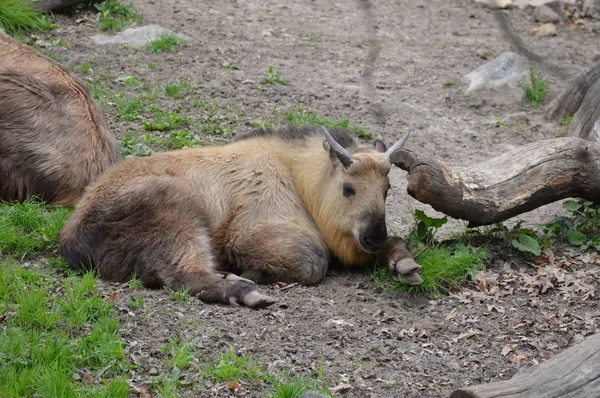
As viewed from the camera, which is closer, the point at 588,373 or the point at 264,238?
the point at 588,373

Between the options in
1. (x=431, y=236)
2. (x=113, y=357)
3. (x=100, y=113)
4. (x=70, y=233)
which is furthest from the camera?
(x=100, y=113)

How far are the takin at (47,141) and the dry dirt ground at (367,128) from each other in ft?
4.28

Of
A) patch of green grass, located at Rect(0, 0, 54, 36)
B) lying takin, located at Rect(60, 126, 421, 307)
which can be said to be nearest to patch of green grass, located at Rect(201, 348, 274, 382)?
lying takin, located at Rect(60, 126, 421, 307)

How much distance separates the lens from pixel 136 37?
11.7 m

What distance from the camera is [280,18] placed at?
13383mm

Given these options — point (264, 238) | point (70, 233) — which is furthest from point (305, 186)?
point (70, 233)

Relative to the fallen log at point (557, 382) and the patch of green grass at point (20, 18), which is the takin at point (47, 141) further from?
the fallen log at point (557, 382)

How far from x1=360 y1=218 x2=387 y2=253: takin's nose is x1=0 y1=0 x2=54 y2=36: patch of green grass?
6.61 m

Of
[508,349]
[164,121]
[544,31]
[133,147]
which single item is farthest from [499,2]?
[508,349]

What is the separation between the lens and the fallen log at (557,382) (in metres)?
4.29

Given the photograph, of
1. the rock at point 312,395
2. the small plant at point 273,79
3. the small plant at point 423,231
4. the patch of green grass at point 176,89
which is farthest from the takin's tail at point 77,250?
the small plant at point 273,79

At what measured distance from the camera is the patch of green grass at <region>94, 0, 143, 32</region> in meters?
11.9

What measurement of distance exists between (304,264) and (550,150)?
2277 mm

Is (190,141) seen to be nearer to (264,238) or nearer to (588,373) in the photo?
(264,238)
